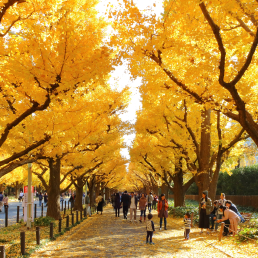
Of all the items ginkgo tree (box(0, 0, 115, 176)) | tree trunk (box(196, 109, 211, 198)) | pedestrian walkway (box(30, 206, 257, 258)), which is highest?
ginkgo tree (box(0, 0, 115, 176))

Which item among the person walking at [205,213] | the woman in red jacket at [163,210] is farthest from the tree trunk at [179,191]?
the person walking at [205,213]

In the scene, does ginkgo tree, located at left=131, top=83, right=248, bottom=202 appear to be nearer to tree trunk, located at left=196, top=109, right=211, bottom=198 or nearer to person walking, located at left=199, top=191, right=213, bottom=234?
tree trunk, located at left=196, top=109, right=211, bottom=198

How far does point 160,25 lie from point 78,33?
6.65 ft

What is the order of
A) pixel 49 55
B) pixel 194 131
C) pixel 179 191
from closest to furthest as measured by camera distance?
pixel 49 55, pixel 194 131, pixel 179 191

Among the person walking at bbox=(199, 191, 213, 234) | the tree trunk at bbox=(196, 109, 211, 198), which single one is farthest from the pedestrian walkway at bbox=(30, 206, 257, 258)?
the tree trunk at bbox=(196, 109, 211, 198)

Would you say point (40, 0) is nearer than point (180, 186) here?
Yes

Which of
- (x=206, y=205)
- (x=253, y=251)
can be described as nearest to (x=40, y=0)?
(x=253, y=251)

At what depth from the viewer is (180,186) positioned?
22.8 m

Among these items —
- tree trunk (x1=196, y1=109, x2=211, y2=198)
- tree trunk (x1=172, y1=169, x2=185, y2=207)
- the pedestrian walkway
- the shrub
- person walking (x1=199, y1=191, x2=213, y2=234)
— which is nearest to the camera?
the pedestrian walkway

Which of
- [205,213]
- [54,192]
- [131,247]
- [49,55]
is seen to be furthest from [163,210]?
[49,55]

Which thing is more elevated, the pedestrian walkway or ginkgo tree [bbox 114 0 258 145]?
ginkgo tree [bbox 114 0 258 145]

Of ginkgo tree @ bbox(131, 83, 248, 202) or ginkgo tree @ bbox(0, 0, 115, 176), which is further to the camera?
ginkgo tree @ bbox(131, 83, 248, 202)

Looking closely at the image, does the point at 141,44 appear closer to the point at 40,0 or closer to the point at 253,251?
the point at 40,0

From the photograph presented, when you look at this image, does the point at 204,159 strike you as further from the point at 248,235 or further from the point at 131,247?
the point at 131,247
